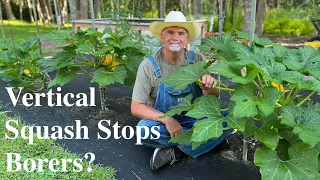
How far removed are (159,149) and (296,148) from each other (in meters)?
0.94

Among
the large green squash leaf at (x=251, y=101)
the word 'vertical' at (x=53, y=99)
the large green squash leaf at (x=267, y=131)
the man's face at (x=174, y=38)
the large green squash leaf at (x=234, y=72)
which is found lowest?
the word 'vertical' at (x=53, y=99)

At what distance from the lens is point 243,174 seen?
2.23 meters

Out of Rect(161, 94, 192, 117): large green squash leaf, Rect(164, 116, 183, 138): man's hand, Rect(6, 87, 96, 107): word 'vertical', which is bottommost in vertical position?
Rect(6, 87, 96, 107): word 'vertical'

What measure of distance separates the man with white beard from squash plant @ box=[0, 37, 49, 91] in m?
1.65

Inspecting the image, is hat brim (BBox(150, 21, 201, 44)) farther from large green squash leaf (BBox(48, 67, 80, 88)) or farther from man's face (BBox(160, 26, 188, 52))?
large green squash leaf (BBox(48, 67, 80, 88))

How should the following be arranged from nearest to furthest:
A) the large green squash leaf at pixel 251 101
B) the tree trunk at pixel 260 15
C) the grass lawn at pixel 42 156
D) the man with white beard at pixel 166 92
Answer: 1. the large green squash leaf at pixel 251 101
2. the grass lawn at pixel 42 156
3. the man with white beard at pixel 166 92
4. the tree trunk at pixel 260 15

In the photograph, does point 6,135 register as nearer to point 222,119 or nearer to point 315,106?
point 222,119

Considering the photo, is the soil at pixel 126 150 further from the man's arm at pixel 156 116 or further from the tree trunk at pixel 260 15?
the tree trunk at pixel 260 15

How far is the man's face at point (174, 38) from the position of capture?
2.36 metres

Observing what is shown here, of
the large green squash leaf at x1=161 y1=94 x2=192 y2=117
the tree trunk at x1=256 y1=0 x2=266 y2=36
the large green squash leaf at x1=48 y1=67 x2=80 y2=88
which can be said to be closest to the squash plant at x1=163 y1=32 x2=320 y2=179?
the large green squash leaf at x1=161 y1=94 x2=192 y2=117

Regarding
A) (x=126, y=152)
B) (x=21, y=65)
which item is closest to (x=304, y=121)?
(x=126, y=152)

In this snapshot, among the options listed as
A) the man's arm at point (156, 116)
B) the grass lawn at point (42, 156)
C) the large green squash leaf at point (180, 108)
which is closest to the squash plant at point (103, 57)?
the man's arm at point (156, 116)

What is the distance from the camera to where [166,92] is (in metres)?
2.43

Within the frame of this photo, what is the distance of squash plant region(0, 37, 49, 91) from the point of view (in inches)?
140
